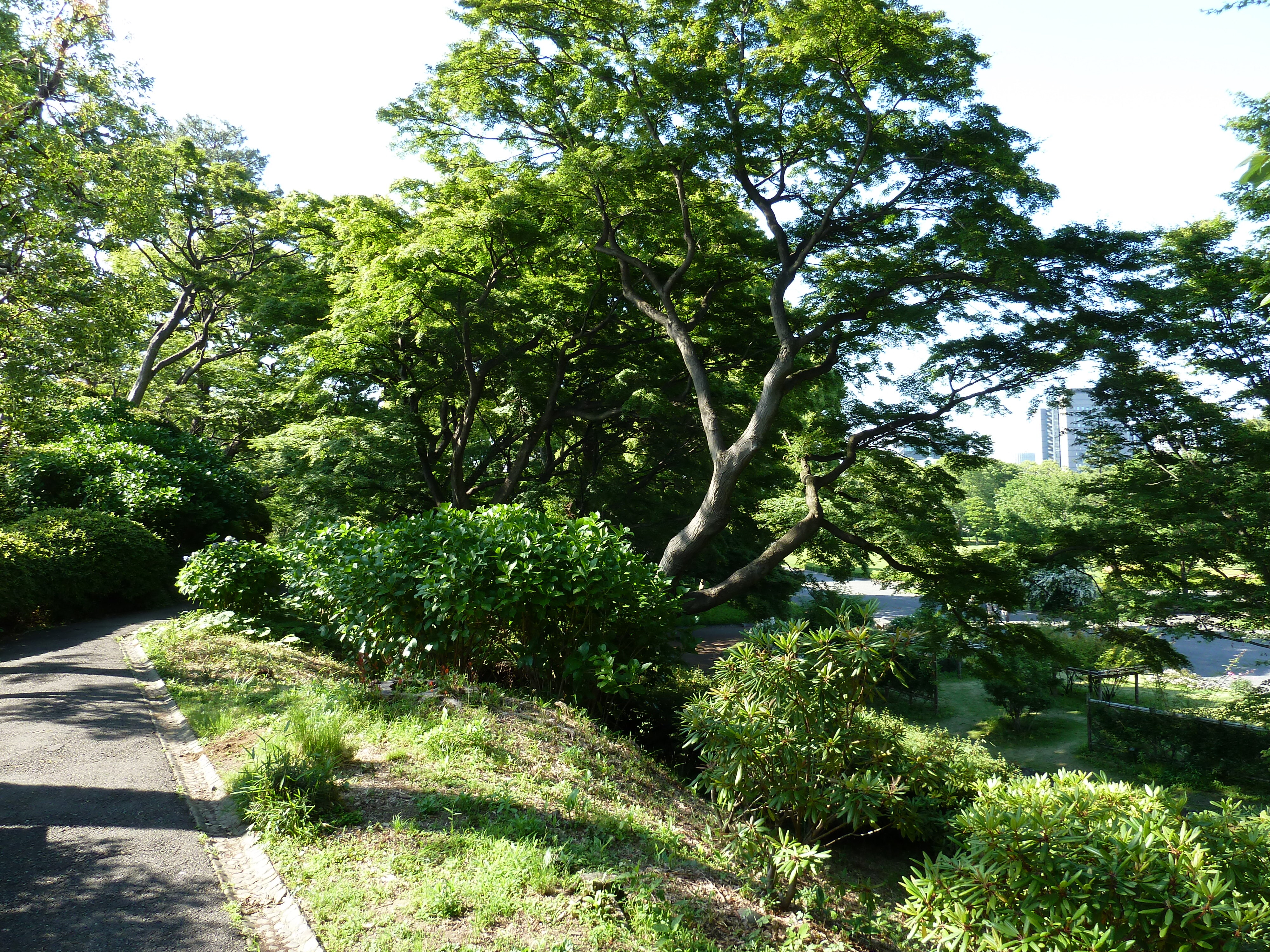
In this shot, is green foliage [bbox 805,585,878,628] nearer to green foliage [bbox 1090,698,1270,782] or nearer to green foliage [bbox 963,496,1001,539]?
green foliage [bbox 1090,698,1270,782]

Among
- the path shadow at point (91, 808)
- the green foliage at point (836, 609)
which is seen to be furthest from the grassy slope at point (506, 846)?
the green foliage at point (836, 609)

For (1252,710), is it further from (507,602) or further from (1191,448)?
(507,602)

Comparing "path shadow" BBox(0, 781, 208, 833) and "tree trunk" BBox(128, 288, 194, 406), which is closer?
"path shadow" BBox(0, 781, 208, 833)

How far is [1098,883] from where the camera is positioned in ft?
9.32

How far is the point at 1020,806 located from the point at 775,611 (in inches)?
696

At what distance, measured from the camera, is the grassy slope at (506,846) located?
3.18m

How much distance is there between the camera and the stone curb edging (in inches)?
122

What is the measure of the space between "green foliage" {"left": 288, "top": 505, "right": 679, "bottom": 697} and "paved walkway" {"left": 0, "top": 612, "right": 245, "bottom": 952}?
1.97 meters

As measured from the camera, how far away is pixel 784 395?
11.7 metres

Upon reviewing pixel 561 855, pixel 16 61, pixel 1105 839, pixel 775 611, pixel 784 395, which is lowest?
pixel 775 611

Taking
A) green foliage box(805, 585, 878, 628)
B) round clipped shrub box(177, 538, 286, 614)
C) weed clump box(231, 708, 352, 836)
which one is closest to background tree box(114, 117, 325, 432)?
round clipped shrub box(177, 538, 286, 614)

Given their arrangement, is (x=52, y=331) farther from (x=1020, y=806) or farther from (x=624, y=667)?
(x=1020, y=806)

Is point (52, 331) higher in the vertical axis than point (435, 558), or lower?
higher

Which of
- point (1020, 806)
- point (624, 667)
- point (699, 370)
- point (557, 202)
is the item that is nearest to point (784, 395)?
point (699, 370)
